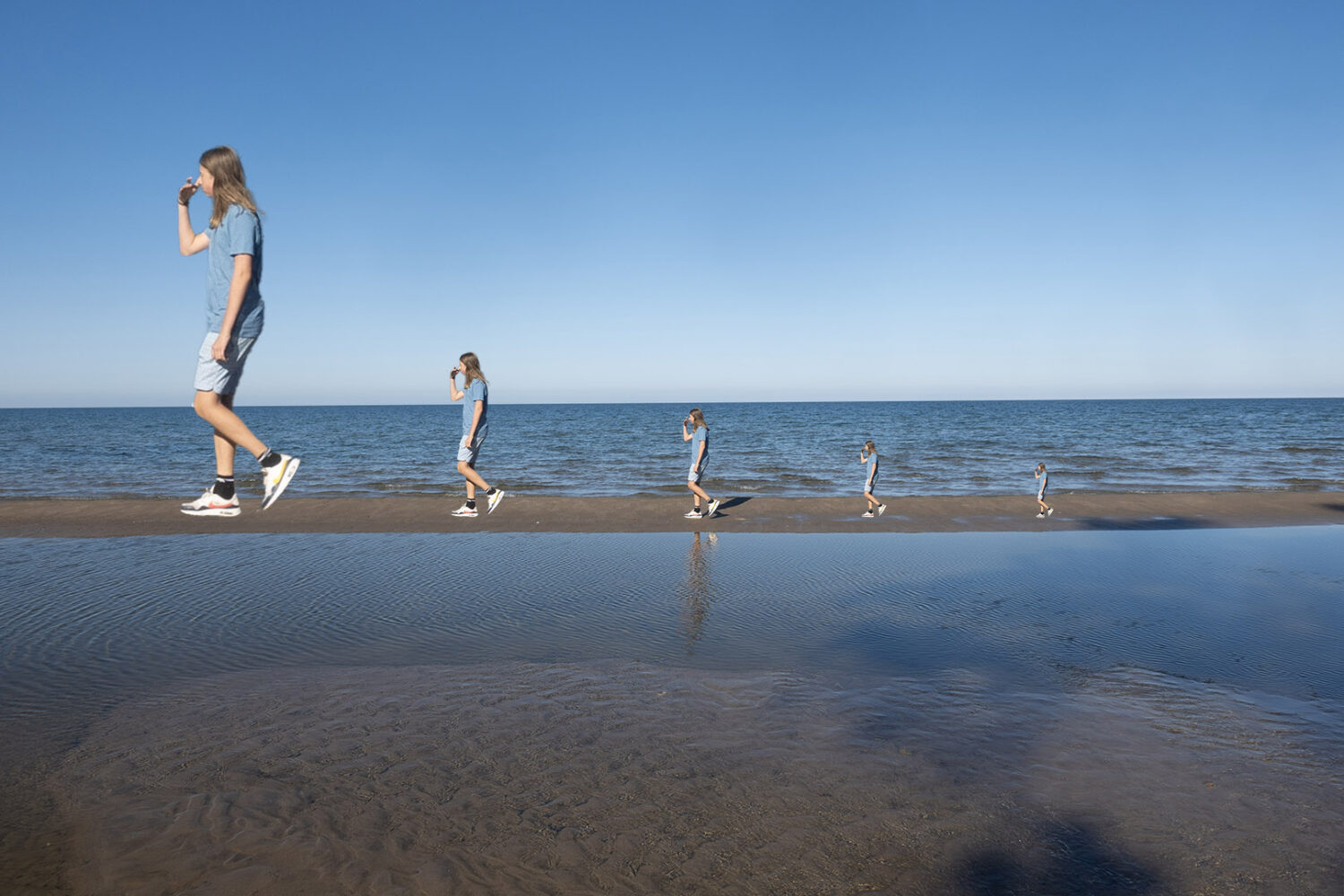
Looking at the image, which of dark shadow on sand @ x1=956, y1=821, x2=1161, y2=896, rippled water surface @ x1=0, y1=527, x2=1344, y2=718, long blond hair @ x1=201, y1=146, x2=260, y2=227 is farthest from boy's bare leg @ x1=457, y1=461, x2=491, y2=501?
dark shadow on sand @ x1=956, y1=821, x2=1161, y2=896

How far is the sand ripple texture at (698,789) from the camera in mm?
4207

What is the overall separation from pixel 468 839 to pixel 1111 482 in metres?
26.6

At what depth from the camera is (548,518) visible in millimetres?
17281

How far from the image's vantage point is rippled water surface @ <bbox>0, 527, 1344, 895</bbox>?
4.31m

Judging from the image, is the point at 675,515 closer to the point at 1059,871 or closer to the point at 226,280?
the point at 1059,871

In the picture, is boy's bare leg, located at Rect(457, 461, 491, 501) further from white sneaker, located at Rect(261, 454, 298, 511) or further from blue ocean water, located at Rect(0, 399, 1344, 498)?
blue ocean water, located at Rect(0, 399, 1344, 498)

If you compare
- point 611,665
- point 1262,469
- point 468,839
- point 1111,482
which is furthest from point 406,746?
point 1262,469

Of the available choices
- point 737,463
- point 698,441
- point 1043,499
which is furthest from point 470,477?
point 737,463

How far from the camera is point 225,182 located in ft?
14.0

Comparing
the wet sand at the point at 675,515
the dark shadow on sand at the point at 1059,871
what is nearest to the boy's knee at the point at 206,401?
the dark shadow on sand at the point at 1059,871

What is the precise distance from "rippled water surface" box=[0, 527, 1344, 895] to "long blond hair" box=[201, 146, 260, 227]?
3.36 meters

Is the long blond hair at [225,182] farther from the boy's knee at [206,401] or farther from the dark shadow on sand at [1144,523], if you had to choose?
the dark shadow on sand at [1144,523]

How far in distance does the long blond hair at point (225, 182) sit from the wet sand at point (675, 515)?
40.1 ft

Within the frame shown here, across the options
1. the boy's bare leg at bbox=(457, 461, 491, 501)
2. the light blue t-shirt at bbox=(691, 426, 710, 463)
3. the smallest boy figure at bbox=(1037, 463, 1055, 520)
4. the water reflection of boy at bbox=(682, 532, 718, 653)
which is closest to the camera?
the water reflection of boy at bbox=(682, 532, 718, 653)
